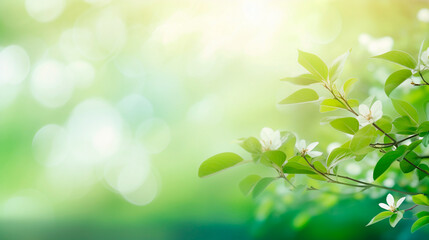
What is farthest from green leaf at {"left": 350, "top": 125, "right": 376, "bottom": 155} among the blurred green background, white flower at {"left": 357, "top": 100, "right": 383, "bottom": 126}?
the blurred green background

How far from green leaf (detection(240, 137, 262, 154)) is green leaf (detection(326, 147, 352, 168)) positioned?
66mm

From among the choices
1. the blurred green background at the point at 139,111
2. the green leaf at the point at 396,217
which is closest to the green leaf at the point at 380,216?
the green leaf at the point at 396,217

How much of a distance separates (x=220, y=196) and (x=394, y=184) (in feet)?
5.87

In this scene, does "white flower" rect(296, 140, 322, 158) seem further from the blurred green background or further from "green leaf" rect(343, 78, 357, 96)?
the blurred green background

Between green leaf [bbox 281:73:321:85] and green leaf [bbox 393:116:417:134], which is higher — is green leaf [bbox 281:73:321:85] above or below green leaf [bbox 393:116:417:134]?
above

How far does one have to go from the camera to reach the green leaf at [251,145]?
0.90 feet

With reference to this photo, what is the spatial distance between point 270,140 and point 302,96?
0.05 m

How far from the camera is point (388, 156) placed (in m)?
0.30

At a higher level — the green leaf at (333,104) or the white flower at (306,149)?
the green leaf at (333,104)

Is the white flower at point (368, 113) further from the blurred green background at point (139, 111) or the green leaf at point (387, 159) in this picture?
A: the blurred green background at point (139, 111)

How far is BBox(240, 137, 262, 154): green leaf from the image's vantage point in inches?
10.9

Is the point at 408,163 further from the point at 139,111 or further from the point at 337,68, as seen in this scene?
the point at 139,111

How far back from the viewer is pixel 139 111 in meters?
2.93

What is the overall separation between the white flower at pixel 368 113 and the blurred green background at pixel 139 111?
1610 millimetres
